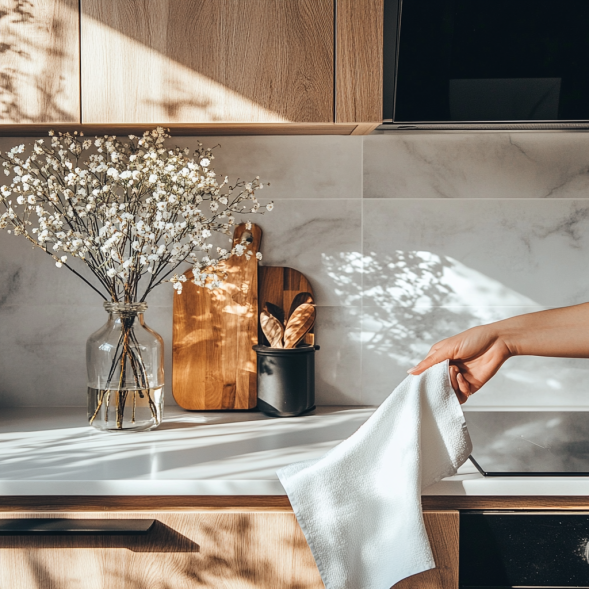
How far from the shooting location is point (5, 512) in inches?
38.2

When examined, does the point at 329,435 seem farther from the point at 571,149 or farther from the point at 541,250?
the point at 571,149

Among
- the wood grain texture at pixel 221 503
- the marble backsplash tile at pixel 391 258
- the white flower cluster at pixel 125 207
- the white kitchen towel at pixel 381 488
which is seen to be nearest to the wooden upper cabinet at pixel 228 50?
the white flower cluster at pixel 125 207

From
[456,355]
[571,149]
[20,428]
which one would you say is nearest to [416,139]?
[571,149]

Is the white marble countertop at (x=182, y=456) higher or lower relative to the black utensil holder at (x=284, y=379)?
lower

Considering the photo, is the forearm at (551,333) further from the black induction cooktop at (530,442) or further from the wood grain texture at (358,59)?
the wood grain texture at (358,59)

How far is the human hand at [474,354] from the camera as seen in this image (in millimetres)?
1099

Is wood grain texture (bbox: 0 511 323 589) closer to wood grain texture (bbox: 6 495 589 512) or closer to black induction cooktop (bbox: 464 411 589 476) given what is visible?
wood grain texture (bbox: 6 495 589 512)

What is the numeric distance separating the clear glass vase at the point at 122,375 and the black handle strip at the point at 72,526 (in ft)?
1.05

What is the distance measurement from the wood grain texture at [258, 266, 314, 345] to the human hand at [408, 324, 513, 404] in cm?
49

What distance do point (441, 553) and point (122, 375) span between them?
2.40 ft

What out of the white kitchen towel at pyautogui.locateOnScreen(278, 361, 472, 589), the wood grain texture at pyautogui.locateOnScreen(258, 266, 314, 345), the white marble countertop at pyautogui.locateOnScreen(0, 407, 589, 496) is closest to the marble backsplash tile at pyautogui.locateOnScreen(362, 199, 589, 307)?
the wood grain texture at pyautogui.locateOnScreen(258, 266, 314, 345)

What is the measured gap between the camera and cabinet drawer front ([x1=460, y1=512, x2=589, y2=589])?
989mm

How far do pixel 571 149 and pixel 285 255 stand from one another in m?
0.79

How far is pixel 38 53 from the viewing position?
1165 mm
